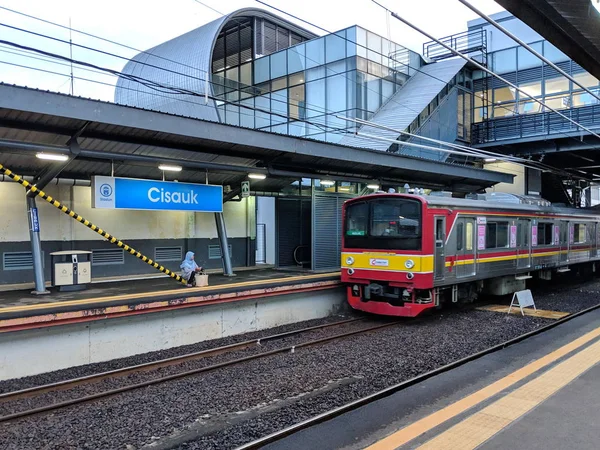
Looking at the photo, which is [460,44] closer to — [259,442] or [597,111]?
[597,111]

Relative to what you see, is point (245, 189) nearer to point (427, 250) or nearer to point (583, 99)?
point (427, 250)

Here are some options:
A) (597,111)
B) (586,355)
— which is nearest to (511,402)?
(586,355)

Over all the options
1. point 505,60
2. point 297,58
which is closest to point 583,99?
point 505,60

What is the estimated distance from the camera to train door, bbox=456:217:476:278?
11211mm

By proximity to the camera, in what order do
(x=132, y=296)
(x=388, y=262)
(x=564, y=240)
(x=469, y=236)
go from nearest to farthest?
(x=132, y=296) → (x=388, y=262) → (x=469, y=236) → (x=564, y=240)

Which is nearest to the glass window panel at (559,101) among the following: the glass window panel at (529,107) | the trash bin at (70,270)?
the glass window panel at (529,107)

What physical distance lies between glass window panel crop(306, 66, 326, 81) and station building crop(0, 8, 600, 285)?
0.07 meters

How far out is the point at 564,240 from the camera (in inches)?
647

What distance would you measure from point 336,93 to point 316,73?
72.0 inches

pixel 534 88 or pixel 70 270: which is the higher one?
pixel 534 88

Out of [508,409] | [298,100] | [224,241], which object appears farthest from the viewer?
[298,100]

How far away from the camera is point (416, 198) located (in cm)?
1055

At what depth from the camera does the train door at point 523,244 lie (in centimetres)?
1352

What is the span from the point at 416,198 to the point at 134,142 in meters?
5.91
